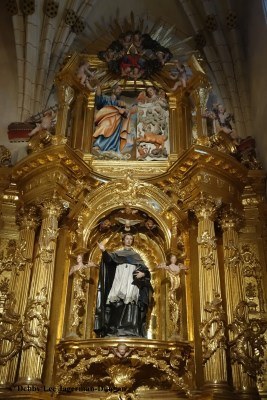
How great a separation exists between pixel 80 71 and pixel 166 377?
21.8 ft

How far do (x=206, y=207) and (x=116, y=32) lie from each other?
6.16 m

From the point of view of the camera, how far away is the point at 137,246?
29.8 ft

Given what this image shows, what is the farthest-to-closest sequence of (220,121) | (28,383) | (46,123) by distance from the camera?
(220,121), (46,123), (28,383)

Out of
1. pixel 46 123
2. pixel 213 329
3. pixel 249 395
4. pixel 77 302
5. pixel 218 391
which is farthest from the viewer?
pixel 46 123

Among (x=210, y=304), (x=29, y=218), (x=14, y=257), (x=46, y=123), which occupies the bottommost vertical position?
(x=210, y=304)

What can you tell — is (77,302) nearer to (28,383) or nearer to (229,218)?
(28,383)

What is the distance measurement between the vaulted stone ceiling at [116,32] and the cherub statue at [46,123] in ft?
3.08

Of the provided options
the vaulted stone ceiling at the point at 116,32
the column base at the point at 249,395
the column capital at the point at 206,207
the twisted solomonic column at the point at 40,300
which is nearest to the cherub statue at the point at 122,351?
the twisted solomonic column at the point at 40,300

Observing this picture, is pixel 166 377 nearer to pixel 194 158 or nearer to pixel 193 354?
pixel 193 354

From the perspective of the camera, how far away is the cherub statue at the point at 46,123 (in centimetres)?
974

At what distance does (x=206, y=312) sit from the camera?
24.5 ft

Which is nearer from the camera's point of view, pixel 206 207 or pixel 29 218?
pixel 206 207

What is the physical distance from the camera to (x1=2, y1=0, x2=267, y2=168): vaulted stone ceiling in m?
11.1

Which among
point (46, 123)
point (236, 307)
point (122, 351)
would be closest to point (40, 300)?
point (122, 351)
